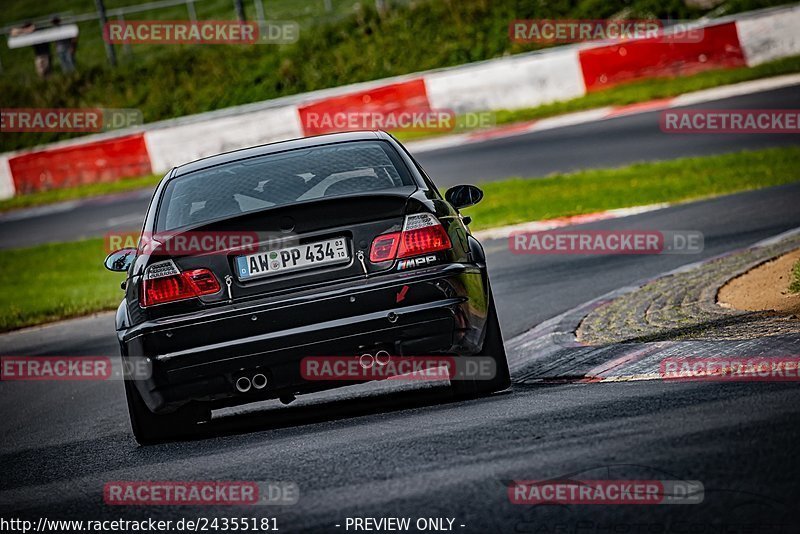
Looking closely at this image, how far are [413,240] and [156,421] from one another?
5.54ft

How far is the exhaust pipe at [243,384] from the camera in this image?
645cm

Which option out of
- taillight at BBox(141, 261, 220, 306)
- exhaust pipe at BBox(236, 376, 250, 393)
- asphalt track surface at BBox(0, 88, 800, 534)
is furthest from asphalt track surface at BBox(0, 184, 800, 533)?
taillight at BBox(141, 261, 220, 306)

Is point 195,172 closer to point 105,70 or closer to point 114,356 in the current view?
point 114,356

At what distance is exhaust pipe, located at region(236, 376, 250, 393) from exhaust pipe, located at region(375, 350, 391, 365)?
2.10 ft

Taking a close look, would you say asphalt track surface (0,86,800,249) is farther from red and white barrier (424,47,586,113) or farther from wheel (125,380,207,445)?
wheel (125,380,207,445)

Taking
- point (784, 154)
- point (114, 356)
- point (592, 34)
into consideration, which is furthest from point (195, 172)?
point (592, 34)

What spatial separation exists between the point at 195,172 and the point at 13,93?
2778cm

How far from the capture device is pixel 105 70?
3338 cm

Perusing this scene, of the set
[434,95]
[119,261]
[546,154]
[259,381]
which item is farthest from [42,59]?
[259,381]

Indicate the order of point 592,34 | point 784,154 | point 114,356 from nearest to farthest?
1. point 114,356
2. point 784,154
3. point 592,34

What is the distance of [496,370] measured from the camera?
6961 millimetres

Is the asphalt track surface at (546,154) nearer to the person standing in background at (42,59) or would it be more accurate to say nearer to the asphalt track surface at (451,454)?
the person standing in background at (42,59)

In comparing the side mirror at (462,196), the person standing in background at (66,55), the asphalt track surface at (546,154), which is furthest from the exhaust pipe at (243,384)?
the person standing in background at (66,55)

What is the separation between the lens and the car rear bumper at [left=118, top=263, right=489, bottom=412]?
6387mm
